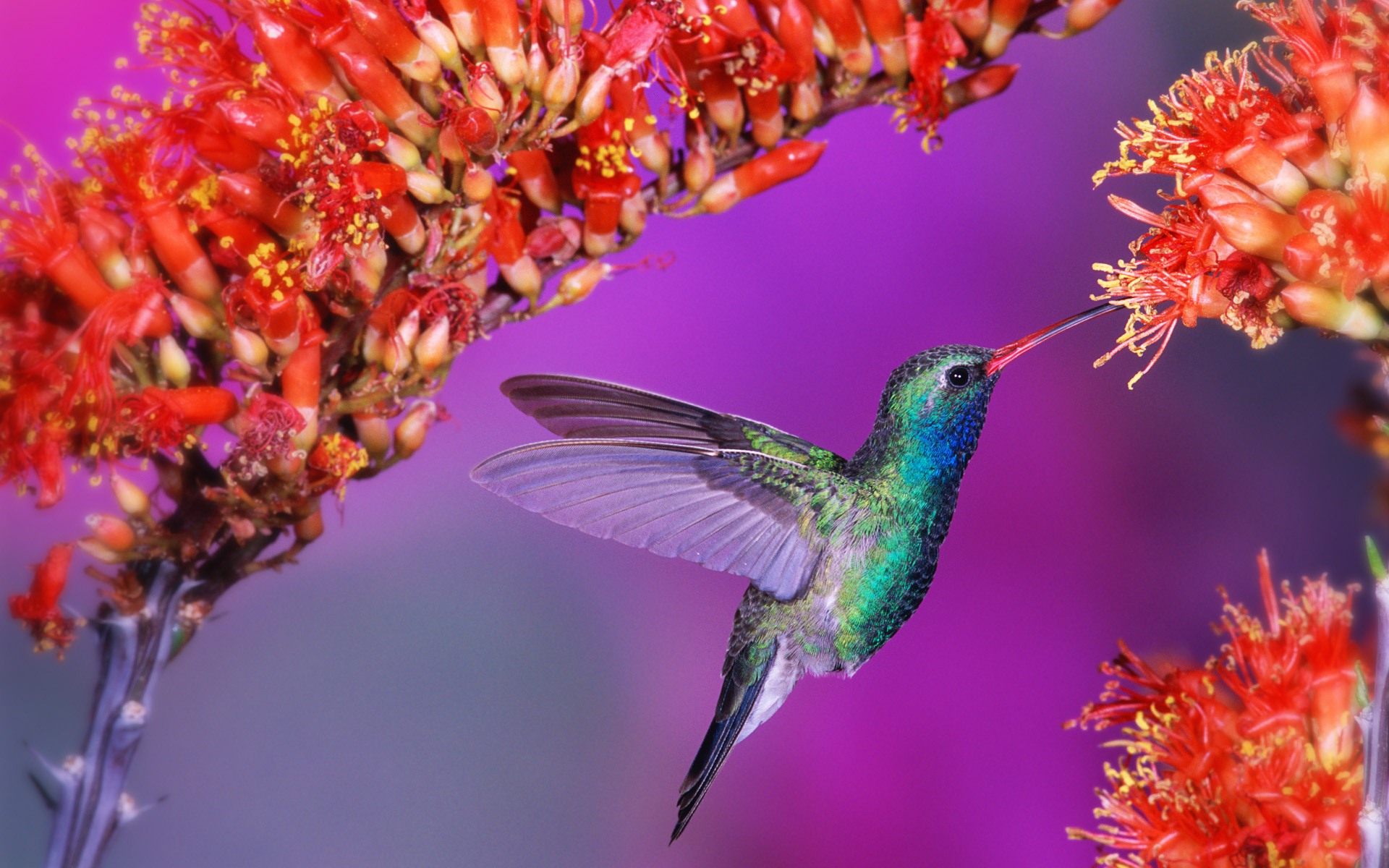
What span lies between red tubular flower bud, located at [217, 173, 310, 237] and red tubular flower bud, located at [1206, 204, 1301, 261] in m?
0.47

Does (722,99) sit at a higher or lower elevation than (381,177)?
higher

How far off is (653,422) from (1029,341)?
0.76ft

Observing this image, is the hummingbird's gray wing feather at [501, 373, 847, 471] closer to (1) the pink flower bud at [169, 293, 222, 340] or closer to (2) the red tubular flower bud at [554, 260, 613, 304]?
(2) the red tubular flower bud at [554, 260, 613, 304]

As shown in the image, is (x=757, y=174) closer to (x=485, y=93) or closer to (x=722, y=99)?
(x=722, y=99)

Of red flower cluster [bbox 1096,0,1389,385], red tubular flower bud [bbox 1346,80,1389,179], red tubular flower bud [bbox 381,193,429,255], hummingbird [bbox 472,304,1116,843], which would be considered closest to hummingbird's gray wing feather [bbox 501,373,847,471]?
hummingbird [bbox 472,304,1116,843]

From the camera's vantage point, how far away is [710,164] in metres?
0.71

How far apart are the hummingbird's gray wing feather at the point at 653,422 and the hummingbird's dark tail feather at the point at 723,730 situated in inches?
5.2

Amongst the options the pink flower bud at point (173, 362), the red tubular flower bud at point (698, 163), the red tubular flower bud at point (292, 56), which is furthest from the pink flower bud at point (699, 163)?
the pink flower bud at point (173, 362)

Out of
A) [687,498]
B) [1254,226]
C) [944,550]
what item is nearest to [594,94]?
[687,498]

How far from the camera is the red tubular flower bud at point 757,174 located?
2.34ft

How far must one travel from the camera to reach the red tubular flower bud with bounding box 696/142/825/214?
2.34ft

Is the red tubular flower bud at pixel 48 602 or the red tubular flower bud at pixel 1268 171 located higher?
the red tubular flower bud at pixel 1268 171

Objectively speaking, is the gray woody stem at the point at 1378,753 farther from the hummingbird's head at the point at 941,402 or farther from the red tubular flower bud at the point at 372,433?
the red tubular flower bud at the point at 372,433

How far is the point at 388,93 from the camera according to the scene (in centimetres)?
59
